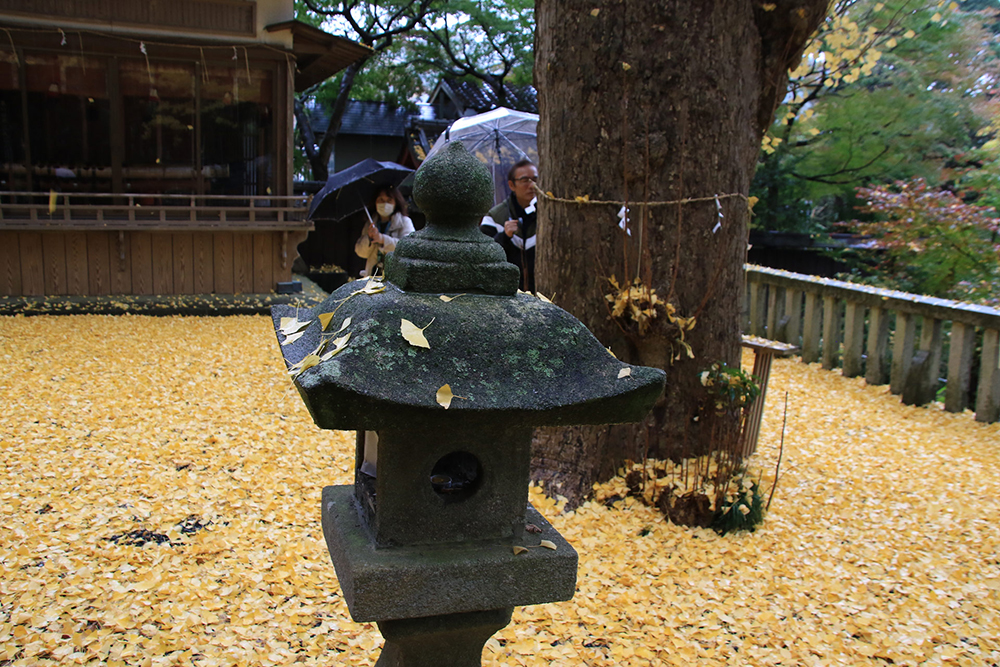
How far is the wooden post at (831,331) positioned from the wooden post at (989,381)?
1650mm

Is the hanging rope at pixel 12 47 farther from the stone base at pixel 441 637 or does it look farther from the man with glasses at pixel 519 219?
the stone base at pixel 441 637

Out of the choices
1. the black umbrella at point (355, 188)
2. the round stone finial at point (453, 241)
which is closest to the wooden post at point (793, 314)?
the black umbrella at point (355, 188)

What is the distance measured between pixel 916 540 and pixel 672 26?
10.2 feet

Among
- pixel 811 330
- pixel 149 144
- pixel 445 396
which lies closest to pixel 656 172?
pixel 445 396

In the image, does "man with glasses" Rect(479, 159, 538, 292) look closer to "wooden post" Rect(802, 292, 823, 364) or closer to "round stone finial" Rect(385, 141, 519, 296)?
"round stone finial" Rect(385, 141, 519, 296)

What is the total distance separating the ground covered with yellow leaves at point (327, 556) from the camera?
299cm

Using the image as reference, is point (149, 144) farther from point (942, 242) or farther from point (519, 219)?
point (942, 242)

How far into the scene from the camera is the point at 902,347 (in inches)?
255

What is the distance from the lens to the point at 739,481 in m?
4.22

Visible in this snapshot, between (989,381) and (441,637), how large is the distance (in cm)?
543

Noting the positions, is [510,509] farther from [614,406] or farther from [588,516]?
[588,516]

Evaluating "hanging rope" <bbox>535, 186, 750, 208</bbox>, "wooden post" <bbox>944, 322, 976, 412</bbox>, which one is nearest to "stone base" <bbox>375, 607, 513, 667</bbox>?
"hanging rope" <bbox>535, 186, 750, 208</bbox>

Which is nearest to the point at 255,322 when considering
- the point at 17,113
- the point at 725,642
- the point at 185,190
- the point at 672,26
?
the point at 185,190

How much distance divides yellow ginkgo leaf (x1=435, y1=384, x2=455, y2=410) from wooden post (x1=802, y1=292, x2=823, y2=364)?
683cm
